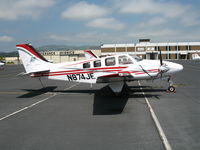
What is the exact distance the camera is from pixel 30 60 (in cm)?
1190

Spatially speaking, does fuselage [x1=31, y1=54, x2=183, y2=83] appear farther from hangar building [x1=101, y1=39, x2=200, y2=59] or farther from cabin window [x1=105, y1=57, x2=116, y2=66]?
hangar building [x1=101, y1=39, x2=200, y2=59]

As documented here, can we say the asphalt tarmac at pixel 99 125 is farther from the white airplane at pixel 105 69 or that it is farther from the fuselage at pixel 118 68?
the fuselage at pixel 118 68

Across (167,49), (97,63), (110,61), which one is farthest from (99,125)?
(167,49)

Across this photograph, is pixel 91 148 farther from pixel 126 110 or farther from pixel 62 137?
pixel 126 110

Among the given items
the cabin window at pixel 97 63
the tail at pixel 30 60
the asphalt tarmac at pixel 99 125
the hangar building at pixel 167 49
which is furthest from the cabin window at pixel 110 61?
the hangar building at pixel 167 49

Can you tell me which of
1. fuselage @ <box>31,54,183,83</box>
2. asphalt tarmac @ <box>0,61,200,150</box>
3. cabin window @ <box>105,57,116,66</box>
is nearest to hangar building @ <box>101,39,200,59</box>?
fuselage @ <box>31,54,183,83</box>

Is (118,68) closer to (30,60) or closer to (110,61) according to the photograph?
(110,61)

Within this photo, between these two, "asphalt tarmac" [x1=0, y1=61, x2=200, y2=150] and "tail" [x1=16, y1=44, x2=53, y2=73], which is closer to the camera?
"asphalt tarmac" [x1=0, y1=61, x2=200, y2=150]

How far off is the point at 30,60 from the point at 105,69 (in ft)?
16.6

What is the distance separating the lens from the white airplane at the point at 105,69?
1004 centimetres

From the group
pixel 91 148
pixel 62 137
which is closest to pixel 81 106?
pixel 62 137

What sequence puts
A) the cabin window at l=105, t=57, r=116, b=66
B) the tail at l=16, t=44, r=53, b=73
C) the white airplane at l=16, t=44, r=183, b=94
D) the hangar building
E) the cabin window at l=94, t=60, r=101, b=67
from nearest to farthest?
the white airplane at l=16, t=44, r=183, b=94 < the cabin window at l=105, t=57, r=116, b=66 < the cabin window at l=94, t=60, r=101, b=67 < the tail at l=16, t=44, r=53, b=73 < the hangar building

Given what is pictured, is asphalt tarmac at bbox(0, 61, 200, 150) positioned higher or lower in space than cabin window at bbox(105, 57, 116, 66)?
lower

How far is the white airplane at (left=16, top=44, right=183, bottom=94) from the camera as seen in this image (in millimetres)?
10041
